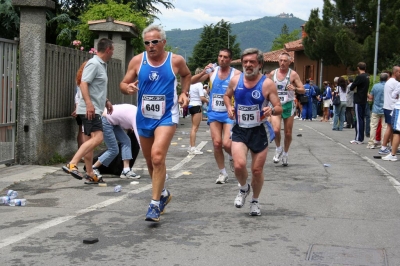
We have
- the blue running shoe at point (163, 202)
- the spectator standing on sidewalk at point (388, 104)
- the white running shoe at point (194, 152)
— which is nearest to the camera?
the blue running shoe at point (163, 202)

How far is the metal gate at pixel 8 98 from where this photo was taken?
10.5 meters


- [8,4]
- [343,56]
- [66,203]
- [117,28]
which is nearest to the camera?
[66,203]

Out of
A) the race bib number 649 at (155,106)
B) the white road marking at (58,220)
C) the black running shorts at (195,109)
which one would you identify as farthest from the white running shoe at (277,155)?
the race bib number 649 at (155,106)

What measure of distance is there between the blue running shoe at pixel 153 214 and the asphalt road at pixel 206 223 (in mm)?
80

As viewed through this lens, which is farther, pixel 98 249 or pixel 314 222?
pixel 314 222

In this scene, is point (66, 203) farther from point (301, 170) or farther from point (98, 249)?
point (301, 170)

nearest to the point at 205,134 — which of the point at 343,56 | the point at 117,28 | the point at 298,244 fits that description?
the point at 117,28

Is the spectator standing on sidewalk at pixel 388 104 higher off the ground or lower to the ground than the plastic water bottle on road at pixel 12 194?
higher

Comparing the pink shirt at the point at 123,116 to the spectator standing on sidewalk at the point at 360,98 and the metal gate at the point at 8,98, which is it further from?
the spectator standing on sidewalk at the point at 360,98

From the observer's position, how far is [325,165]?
1231 cm

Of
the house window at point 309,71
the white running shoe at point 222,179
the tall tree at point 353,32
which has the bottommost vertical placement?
the white running shoe at point 222,179

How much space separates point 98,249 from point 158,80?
207cm

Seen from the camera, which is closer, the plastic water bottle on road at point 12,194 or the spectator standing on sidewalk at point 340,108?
the plastic water bottle on road at point 12,194

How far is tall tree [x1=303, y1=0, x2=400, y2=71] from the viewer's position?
3825 centimetres
